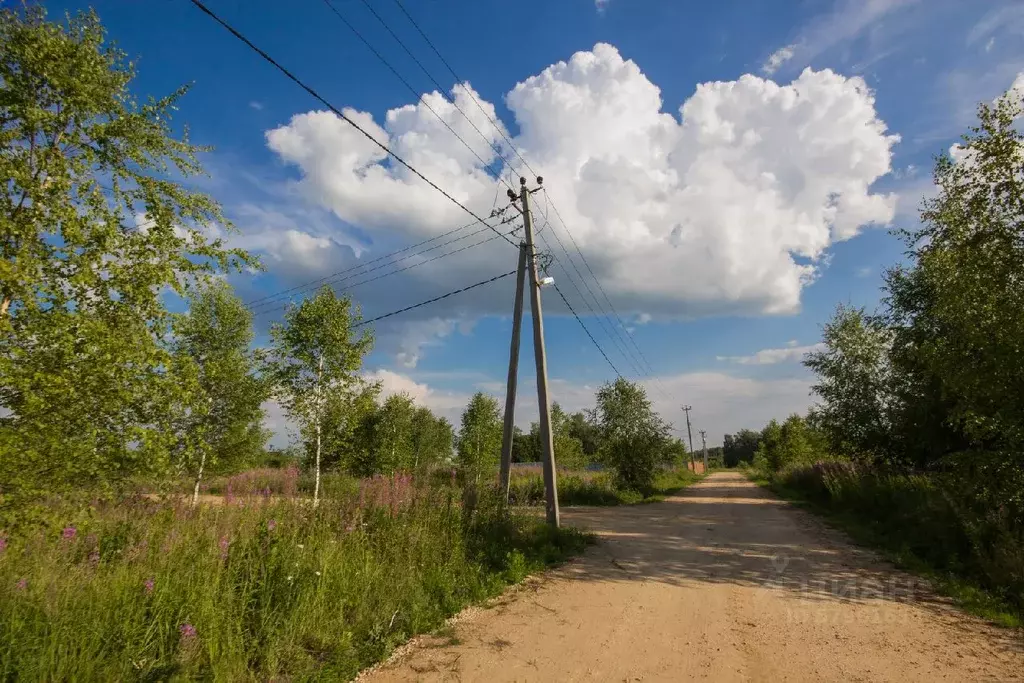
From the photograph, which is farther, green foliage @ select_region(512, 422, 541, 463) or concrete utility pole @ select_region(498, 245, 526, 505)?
green foliage @ select_region(512, 422, 541, 463)

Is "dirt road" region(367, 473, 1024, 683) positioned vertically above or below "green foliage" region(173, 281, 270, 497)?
below

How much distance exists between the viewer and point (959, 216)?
916 centimetres

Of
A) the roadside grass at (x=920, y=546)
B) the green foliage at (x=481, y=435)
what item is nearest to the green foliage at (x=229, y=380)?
the green foliage at (x=481, y=435)

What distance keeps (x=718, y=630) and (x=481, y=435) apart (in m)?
30.6

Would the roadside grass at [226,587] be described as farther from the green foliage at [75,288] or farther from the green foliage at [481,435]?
the green foliage at [481,435]

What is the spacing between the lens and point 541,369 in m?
11.6

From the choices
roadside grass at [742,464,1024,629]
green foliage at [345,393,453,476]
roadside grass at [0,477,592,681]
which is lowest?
roadside grass at [742,464,1024,629]

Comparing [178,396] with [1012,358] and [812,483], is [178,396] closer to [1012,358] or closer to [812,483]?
[1012,358]

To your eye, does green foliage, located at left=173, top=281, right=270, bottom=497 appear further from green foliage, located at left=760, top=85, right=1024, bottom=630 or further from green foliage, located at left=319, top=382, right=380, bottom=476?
green foliage, located at left=760, top=85, right=1024, bottom=630

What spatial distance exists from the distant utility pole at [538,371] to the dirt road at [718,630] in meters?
2.28

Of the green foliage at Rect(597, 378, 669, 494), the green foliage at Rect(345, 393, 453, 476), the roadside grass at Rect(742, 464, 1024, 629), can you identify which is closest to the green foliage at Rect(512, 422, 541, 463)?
the green foliage at Rect(345, 393, 453, 476)

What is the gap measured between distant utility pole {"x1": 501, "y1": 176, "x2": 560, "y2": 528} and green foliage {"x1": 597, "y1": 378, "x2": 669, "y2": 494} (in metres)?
14.6

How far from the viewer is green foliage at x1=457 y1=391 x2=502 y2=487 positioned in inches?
1174

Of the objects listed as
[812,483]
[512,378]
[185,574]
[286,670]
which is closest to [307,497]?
[185,574]
